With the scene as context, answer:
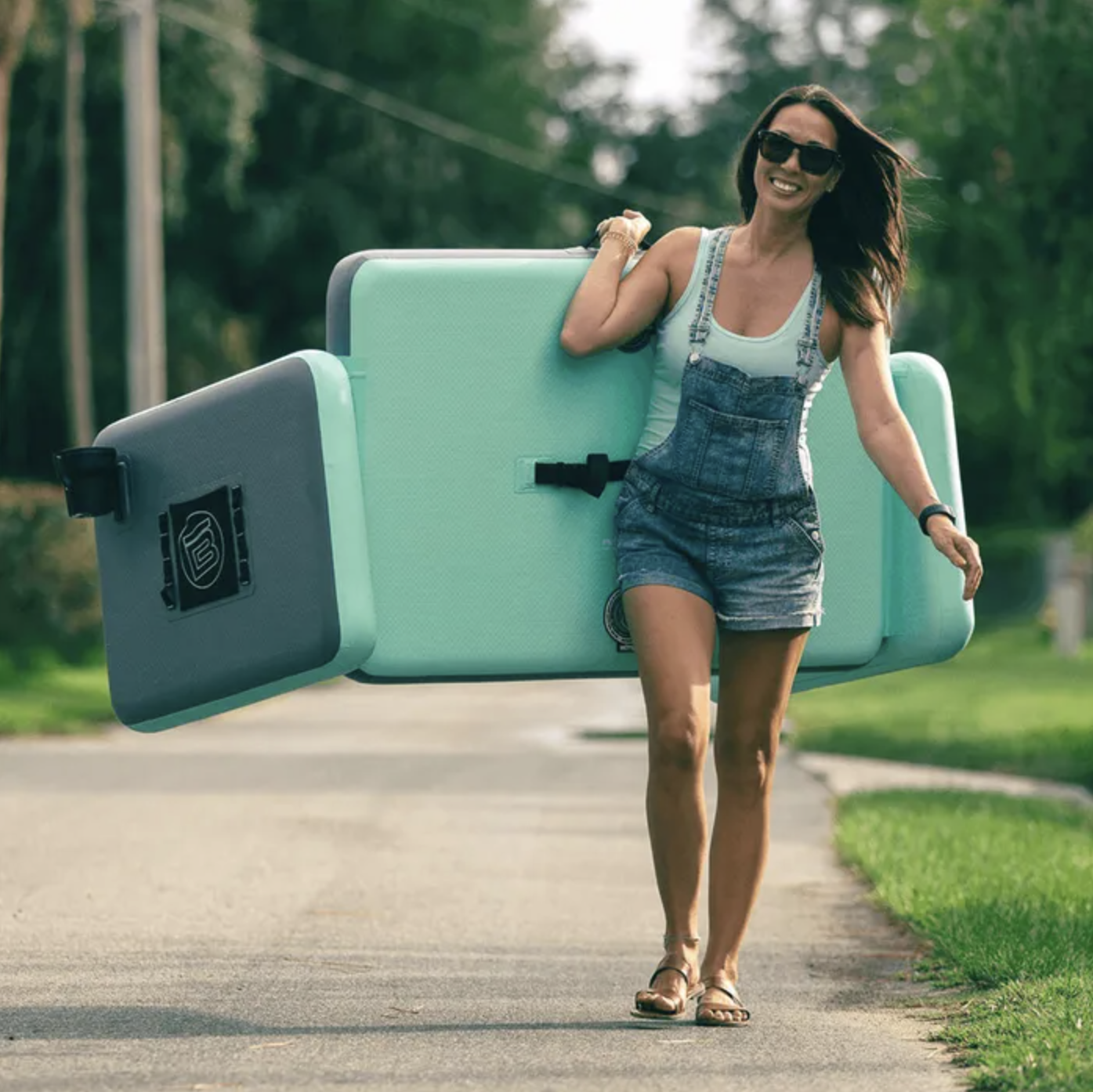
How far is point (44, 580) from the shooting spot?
81.0ft

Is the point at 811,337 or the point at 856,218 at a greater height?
the point at 856,218

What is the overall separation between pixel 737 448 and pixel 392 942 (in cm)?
226

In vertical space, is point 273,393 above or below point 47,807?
above

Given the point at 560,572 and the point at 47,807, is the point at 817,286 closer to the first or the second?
the point at 560,572

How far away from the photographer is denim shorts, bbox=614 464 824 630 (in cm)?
571

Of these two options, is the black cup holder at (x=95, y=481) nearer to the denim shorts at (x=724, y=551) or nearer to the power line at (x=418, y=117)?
the denim shorts at (x=724, y=551)

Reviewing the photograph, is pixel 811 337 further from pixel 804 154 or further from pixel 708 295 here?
pixel 804 154

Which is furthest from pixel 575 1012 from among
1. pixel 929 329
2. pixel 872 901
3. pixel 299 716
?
pixel 929 329

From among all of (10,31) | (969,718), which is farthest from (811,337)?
(10,31)

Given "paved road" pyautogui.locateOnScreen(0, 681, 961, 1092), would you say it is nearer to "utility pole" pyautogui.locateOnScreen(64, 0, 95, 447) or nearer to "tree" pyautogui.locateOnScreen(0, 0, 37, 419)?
"tree" pyautogui.locateOnScreen(0, 0, 37, 419)

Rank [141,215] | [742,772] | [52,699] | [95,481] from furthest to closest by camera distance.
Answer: [141,215] → [52,699] → [95,481] → [742,772]

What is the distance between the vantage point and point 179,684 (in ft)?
19.7

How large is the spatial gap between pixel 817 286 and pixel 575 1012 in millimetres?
1732

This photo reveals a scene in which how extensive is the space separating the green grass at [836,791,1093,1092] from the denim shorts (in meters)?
1.01
